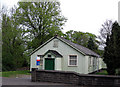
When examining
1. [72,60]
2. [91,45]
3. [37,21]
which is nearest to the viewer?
[72,60]

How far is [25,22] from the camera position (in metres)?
37.3

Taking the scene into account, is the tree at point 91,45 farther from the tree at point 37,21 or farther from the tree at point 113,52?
the tree at point 113,52

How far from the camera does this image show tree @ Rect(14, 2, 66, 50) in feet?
120

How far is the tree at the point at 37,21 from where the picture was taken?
36.7m

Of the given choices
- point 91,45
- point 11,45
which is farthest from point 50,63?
point 91,45

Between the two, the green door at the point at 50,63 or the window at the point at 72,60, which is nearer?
the green door at the point at 50,63

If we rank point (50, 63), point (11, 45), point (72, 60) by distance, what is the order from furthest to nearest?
point (11, 45)
point (72, 60)
point (50, 63)

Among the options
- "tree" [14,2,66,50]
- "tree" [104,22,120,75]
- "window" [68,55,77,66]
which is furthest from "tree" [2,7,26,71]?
"tree" [104,22,120,75]

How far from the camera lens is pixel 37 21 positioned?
37.6m

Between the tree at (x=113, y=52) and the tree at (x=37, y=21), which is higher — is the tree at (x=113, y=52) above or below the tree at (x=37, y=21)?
below

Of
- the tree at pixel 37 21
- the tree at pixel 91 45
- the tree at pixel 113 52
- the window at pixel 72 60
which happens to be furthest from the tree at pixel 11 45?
the tree at pixel 91 45

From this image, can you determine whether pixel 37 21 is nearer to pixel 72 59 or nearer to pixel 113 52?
pixel 72 59

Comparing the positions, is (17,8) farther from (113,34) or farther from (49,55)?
(113,34)

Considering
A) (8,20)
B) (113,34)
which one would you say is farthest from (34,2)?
(113,34)
